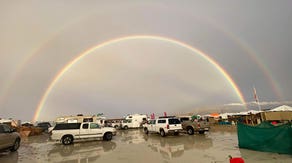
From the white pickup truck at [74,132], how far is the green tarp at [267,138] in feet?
42.0

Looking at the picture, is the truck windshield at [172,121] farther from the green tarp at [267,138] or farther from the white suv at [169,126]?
the green tarp at [267,138]

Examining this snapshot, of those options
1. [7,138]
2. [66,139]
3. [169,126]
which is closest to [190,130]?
[169,126]

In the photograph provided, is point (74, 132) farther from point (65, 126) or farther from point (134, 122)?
point (134, 122)

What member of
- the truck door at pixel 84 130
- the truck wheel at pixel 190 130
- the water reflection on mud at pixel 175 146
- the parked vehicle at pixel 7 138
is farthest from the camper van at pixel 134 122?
the parked vehicle at pixel 7 138

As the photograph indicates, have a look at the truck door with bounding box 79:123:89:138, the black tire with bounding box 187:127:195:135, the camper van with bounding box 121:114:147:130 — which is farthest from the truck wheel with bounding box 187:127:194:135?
the camper van with bounding box 121:114:147:130

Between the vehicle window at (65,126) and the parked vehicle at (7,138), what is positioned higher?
the vehicle window at (65,126)

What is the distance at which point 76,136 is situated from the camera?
17688 millimetres

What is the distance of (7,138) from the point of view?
12.8 m

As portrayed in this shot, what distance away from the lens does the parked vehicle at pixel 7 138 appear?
1219 cm

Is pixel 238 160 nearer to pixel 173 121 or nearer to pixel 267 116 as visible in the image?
pixel 173 121

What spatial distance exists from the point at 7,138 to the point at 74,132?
18.7 ft

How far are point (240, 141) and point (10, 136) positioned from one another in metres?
15.5

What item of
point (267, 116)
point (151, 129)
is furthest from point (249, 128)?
point (267, 116)

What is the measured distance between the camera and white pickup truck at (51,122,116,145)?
56.7 ft
